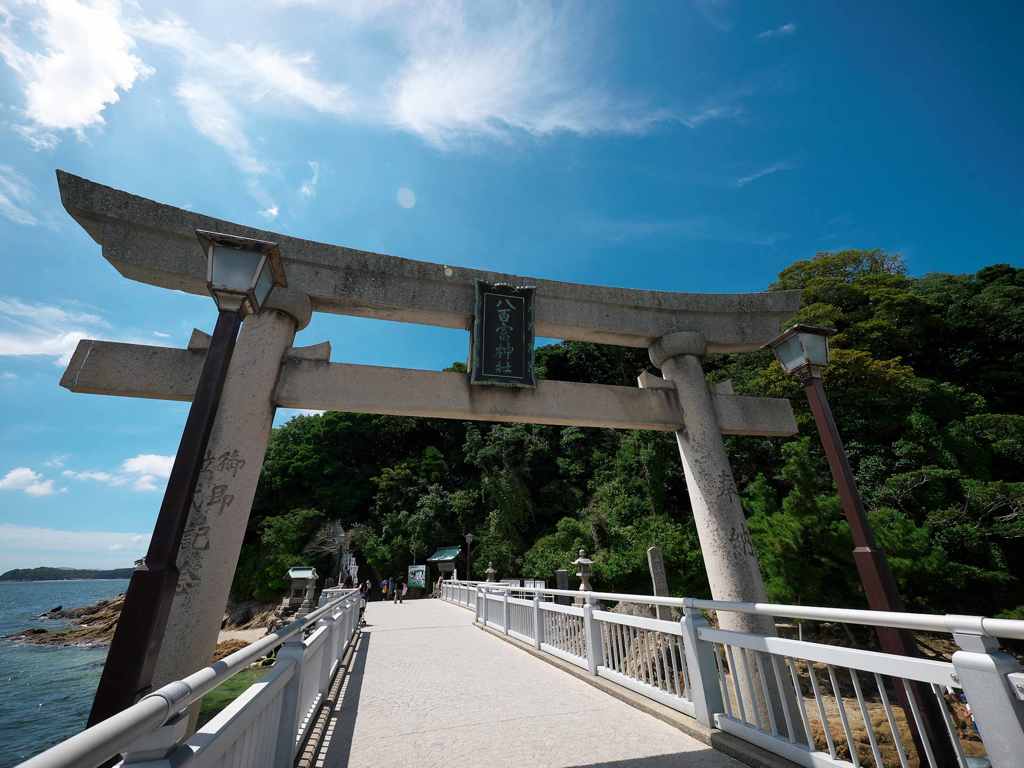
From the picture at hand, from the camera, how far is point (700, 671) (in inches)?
138

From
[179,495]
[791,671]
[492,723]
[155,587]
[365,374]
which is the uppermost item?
[365,374]

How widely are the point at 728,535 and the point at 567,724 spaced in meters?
2.87

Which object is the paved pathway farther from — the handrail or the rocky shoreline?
the rocky shoreline

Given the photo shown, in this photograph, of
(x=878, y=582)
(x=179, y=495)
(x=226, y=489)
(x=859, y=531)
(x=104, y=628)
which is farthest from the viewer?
(x=104, y=628)

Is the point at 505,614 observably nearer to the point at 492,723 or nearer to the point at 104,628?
the point at 492,723

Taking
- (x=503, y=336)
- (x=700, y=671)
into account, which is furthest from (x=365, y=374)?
(x=700, y=671)

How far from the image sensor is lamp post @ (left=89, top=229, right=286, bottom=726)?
2.18m

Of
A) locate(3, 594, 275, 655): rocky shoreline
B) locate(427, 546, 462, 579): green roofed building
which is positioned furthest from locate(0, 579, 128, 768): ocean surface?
locate(427, 546, 462, 579): green roofed building

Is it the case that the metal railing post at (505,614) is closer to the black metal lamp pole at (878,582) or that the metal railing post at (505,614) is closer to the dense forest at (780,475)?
the black metal lamp pole at (878,582)

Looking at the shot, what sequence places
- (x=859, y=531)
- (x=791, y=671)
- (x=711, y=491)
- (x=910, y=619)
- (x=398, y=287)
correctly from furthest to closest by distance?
(x=398, y=287) → (x=711, y=491) → (x=859, y=531) → (x=791, y=671) → (x=910, y=619)

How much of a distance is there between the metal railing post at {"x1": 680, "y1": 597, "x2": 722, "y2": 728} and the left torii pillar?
368cm

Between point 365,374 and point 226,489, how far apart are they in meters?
1.78

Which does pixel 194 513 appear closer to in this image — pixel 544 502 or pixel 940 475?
pixel 940 475

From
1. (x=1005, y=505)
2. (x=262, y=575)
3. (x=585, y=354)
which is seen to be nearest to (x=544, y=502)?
(x=585, y=354)
